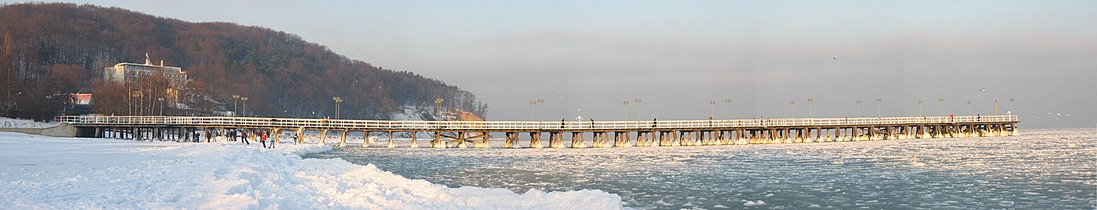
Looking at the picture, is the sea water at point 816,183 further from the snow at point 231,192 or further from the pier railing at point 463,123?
the pier railing at point 463,123

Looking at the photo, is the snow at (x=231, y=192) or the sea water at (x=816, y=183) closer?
the snow at (x=231, y=192)

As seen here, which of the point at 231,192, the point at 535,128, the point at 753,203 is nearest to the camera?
the point at 231,192

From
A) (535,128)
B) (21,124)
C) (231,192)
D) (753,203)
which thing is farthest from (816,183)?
(21,124)

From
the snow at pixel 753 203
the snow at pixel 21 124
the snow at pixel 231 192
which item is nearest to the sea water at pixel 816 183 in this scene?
the snow at pixel 753 203

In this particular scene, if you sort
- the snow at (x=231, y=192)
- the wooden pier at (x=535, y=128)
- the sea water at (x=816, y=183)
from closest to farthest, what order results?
the snow at (x=231, y=192), the sea water at (x=816, y=183), the wooden pier at (x=535, y=128)

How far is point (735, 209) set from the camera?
18078mm

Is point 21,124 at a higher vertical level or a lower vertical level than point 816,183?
higher

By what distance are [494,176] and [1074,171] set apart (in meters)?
21.4

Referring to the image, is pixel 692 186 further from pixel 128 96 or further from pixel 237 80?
pixel 237 80

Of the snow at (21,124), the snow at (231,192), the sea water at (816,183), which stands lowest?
the sea water at (816,183)

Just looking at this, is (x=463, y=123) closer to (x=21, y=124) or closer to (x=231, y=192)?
(x=21, y=124)

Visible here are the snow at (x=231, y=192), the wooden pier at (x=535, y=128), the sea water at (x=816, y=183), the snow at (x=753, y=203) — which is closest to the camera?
the snow at (x=231, y=192)

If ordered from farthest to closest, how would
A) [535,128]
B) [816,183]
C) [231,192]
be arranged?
[535,128]
[816,183]
[231,192]

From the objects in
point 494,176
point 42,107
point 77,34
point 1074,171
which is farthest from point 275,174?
point 77,34
